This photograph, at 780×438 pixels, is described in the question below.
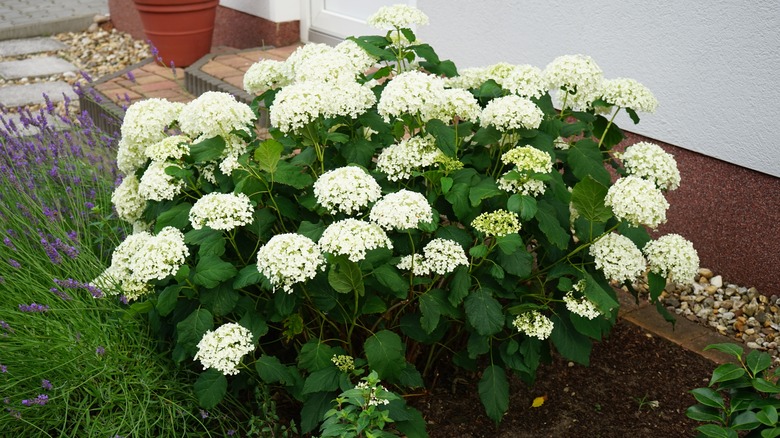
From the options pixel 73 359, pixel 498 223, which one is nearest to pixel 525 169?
pixel 498 223

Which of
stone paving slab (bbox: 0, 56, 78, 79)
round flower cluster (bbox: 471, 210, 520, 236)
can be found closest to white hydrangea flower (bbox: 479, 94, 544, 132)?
round flower cluster (bbox: 471, 210, 520, 236)

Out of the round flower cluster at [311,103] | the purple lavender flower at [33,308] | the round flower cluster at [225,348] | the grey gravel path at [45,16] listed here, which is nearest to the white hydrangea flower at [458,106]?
the round flower cluster at [311,103]

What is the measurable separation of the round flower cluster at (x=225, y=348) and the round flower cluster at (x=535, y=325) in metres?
0.86

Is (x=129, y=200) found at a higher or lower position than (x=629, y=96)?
lower

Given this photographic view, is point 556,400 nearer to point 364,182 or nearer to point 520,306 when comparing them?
point 520,306

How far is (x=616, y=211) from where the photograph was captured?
236 centimetres

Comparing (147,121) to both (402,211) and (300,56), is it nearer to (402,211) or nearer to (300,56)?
(300,56)

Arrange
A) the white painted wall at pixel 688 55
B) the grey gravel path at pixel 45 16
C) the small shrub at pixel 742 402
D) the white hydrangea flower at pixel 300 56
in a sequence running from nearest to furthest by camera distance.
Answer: the small shrub at pixel 742 402
the white hydrangea flower at pixel 300 56
the white painted wall at pixel 688 55
the grey gravel path at pixel 45 16

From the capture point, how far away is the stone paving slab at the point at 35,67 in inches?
300

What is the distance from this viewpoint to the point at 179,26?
6.46 m

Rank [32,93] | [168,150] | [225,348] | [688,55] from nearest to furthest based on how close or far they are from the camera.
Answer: [225,348] → [168,150] → [688,55] → [32,93]

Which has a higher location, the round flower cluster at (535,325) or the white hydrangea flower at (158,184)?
the white hydrangea flower at (158,184)

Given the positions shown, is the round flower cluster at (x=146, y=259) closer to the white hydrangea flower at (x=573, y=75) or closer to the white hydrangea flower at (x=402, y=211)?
the white hydrangea flower at (x=402, y=211)

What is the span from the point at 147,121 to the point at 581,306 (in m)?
1.59
